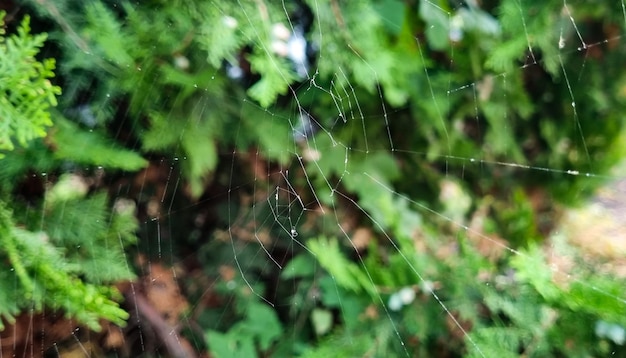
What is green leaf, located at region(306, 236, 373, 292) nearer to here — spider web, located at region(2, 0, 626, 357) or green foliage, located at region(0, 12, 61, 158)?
spider web, located at region(2, 0, 626, 357)

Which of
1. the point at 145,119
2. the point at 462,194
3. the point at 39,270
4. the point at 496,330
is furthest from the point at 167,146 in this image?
the point at 462,194

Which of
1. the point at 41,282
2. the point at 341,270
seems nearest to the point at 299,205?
the point at 341,270

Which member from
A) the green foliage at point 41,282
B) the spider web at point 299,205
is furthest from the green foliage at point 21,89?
the spider web at point 299,205

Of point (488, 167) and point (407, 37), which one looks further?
point (488, 167)

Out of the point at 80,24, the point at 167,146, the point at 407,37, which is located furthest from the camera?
the point at 407,37

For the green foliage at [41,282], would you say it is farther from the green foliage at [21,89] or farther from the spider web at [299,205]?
the spider web at [299,205]

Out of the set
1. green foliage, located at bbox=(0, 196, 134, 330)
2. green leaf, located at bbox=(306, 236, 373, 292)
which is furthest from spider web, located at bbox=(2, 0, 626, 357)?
green foliage, located at bbox=(0, 196, 134, 330)

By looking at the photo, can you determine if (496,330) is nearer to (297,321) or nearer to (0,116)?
(297,321)

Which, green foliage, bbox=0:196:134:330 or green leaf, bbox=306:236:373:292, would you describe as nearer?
green foliage, bbox=0:196:134:330
